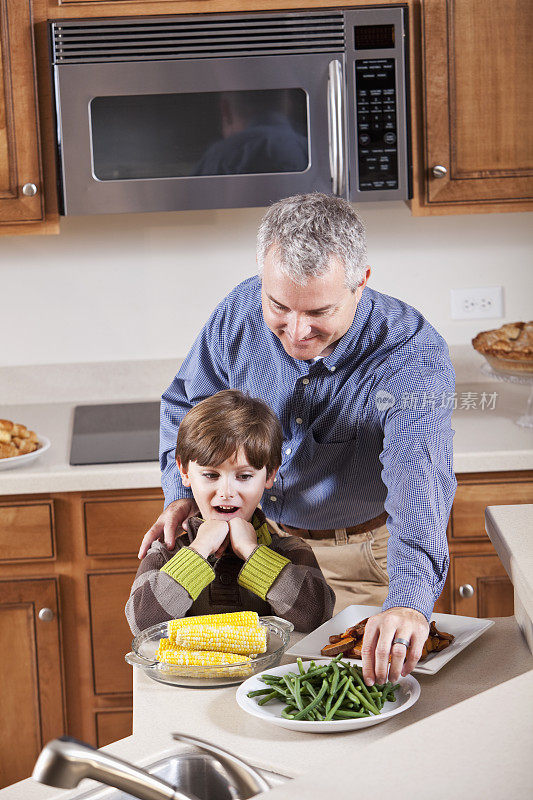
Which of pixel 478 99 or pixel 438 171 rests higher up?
pixel 478 99

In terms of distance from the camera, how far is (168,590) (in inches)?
52.4

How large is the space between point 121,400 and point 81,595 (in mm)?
705

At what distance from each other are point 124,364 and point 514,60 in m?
1.36

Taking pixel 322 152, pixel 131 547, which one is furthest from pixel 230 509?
pixel 322 152

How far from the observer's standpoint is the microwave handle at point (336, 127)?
2.29m

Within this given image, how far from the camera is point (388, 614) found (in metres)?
1.11

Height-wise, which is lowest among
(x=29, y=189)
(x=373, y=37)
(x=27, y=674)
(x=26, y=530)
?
(x=27, y=674)

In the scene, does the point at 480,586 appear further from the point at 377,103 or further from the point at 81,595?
the point at 377,103

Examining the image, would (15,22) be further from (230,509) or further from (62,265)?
(230,509)

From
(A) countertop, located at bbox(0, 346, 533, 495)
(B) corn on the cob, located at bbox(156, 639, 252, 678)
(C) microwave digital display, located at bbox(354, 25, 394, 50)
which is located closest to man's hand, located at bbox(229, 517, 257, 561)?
(B) corn on the cob, located at bbox(156, 639, 252, 678)

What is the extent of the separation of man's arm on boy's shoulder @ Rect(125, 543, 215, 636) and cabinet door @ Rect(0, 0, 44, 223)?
1309mm

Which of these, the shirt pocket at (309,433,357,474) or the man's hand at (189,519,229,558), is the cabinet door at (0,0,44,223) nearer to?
the shirt pocket at (309,433,357,474)

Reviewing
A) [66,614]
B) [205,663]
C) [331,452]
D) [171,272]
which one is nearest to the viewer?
[205,663]

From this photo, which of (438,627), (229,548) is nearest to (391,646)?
(438,627)
